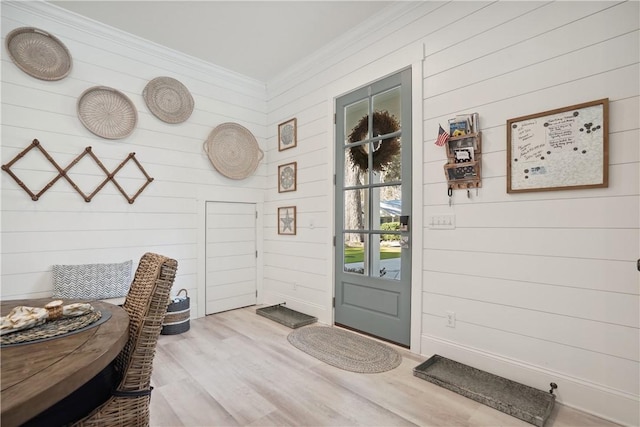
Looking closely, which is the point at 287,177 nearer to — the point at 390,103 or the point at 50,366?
the point at 390,103

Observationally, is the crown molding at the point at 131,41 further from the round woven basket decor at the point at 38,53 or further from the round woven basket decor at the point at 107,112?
the round woven basket decor at the point at 107,112

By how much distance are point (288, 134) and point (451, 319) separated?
2.73m

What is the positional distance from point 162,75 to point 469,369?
4.02 metres

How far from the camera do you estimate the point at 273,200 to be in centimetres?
407

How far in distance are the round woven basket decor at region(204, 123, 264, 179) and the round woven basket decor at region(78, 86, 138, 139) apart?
0.81 meters

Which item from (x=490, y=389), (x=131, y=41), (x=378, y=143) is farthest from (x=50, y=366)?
(x=131, y=41)

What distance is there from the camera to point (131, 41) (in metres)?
3.15

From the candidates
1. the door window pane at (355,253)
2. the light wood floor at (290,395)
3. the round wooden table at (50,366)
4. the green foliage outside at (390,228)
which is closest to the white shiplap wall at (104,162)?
the light wood floor at (290,395)

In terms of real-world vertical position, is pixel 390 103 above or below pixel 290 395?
above

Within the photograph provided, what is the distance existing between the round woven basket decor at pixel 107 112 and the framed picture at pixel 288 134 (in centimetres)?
160

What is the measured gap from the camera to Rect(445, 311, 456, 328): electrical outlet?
7.72ft

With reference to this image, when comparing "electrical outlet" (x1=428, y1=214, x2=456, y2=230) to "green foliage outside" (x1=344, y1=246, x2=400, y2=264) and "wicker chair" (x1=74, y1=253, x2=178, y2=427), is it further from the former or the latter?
"wicker chair" (x1=74, y1=253, x2=178, y2=427)

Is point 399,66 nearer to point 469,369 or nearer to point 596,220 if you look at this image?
point 596,220

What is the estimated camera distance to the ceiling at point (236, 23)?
271cm
